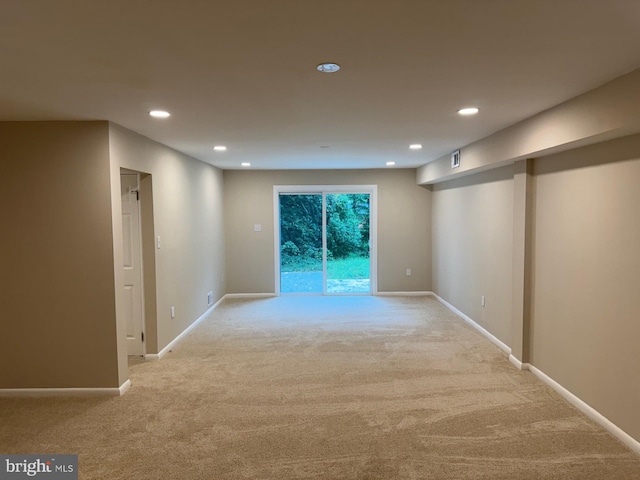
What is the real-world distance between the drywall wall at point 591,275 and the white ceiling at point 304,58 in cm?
59

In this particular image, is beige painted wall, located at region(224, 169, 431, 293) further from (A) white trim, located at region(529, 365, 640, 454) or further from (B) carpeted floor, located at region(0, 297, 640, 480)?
(A) white trim, located at region(529, 365, 640, 454)

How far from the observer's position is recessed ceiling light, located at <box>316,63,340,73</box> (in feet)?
6.64

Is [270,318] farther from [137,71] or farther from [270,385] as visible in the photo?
[137,71]

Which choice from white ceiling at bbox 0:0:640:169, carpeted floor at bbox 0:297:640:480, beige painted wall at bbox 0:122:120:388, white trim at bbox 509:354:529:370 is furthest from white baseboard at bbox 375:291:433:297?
beige painted wall at bbox 0:122:120:388

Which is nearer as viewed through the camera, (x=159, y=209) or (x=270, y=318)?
(x=159, y=209)

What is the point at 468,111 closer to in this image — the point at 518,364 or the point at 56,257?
the point at 518,364

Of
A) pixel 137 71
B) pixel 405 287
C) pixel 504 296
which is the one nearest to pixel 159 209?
pixel 137 71

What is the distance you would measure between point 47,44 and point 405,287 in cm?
657

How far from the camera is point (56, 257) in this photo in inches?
135

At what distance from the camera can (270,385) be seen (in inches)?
146

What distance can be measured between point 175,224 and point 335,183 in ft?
10.7

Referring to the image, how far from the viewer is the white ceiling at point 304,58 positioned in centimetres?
149

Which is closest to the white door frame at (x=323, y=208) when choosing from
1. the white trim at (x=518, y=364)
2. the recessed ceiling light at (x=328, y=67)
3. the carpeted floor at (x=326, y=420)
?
the carpeted floor at (x=326, y=420)

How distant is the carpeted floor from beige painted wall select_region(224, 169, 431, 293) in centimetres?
275
